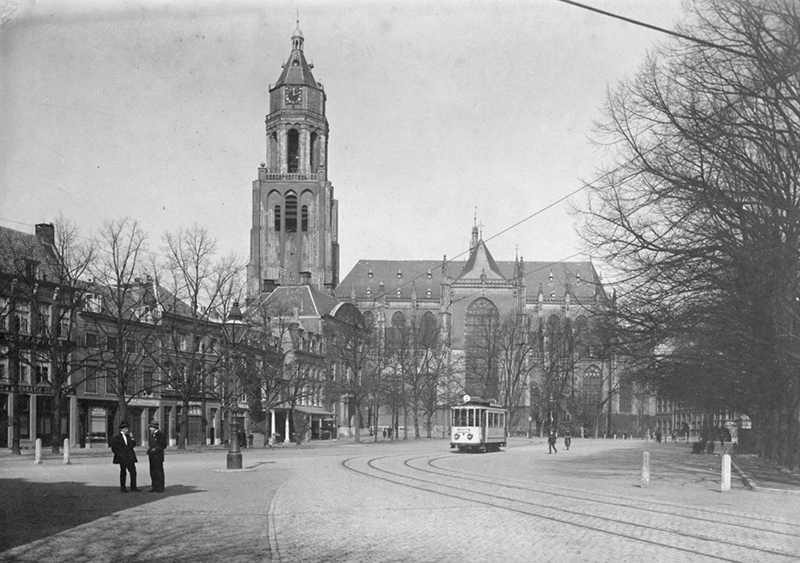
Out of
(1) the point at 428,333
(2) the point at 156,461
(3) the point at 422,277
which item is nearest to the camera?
(2) the point at 156,461

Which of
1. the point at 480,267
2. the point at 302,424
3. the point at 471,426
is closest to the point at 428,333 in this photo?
the point at 302,424

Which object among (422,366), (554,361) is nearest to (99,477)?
(422,366)

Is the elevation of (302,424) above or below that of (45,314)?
below

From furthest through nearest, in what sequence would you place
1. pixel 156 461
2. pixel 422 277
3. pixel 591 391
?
pixel 422 277 < pixel 591 391 < pixel 156 461

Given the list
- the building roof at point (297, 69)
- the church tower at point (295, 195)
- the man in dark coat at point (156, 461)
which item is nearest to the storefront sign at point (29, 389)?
the man in dark coat at point (156, 461)

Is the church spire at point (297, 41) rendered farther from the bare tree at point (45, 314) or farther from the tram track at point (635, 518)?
the tram track at point (635, 518)

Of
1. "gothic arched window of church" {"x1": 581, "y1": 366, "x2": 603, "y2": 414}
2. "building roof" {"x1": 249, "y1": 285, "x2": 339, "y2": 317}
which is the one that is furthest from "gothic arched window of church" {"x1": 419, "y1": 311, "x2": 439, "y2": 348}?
"gothic arched window of church" {"x1": 581, "y1": 366, "x2": 603, "y2": 414}

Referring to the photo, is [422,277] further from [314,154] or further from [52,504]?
[52,504]

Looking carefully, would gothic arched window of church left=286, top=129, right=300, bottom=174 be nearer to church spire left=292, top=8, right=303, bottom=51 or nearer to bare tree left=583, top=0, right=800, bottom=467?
church spire left=292, top=8, right=303, bottom=51
